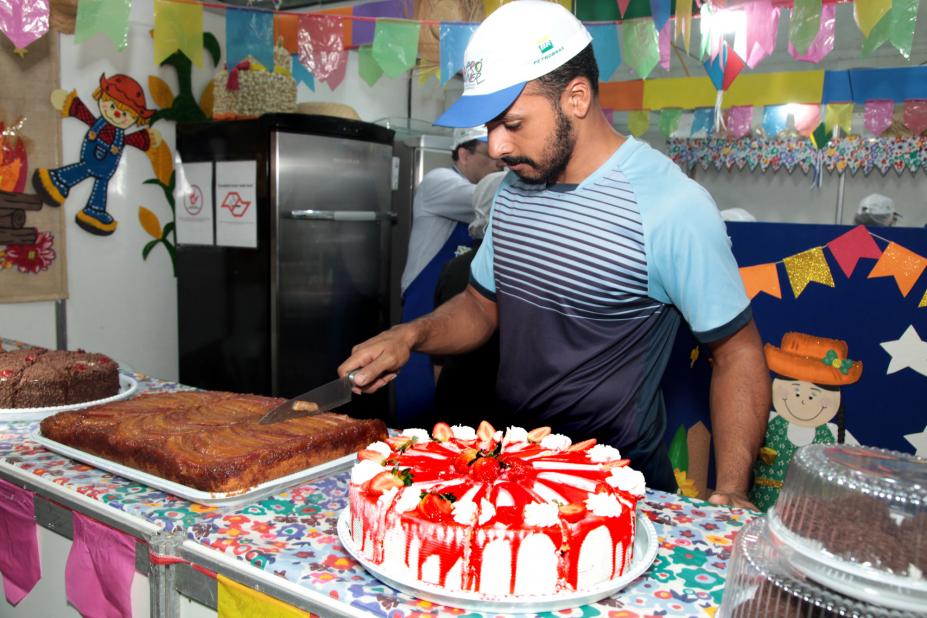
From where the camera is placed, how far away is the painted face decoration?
124 inches

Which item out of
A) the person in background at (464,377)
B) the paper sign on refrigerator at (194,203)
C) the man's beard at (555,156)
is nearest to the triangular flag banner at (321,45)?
the paper sign on refrigerator at (194,203)

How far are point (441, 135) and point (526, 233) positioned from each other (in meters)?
4.11

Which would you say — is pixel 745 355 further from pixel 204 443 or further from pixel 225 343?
pixel 225 343

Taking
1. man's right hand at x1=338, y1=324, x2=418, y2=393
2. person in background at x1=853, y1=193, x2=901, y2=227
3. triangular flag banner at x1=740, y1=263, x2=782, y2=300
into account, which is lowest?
man's right hand at x1=338, y1=324, x2=418, y2=393

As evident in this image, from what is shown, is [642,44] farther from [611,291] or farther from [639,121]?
[639,121]

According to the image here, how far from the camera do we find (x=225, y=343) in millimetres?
4516

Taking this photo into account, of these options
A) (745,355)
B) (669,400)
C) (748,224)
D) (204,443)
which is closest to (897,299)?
(748,224)

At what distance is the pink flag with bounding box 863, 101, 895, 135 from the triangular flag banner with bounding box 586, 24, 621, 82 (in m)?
3.31

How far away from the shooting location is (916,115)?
5.87 metres

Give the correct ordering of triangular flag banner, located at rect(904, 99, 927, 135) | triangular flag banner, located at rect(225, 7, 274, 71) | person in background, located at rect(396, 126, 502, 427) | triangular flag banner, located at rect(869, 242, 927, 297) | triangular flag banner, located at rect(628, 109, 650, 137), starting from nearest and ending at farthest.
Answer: triangular flag banner, located at rect(869, 242, 927, 297)
triangular flag banner, located at rect(225, 7, 274, 71)
person in background, located at rect(396, 126, 502, 427)
triangular flag banner, located at rect(904, 99, 927, 135)
triangular flag banner, located at rect(628, 109, 650, 137)

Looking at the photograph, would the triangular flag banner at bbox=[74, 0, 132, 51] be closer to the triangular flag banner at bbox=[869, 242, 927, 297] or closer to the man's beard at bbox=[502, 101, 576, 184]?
the man's beard at bbox=[502, 101, 576, 184]

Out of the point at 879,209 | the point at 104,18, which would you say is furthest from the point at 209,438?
the point at 879,209

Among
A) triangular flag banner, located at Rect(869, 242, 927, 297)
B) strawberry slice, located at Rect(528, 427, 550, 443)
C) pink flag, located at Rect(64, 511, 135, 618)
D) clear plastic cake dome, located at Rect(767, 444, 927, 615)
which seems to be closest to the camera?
clear plastic cake dome, located at Rect(767, 444, 927, 615)

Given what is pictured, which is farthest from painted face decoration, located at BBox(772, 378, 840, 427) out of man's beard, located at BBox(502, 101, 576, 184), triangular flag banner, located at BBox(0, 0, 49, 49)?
triangular flag banner, located at BBox(0, 0, 49, 49)
